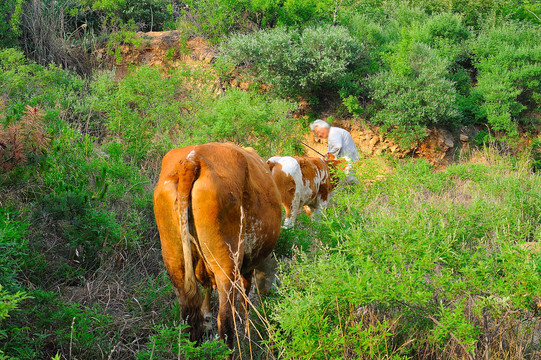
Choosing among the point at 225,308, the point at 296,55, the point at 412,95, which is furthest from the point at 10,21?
the point at 225,308

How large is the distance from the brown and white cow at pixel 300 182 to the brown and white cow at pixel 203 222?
10.3ft

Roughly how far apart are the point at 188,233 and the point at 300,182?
4.56 m

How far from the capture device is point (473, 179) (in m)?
10.7

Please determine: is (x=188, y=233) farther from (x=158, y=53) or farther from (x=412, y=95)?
(x=158, y=53)

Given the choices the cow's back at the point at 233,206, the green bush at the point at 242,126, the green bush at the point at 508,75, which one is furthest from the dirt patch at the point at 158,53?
the cow's back at the point at 233,206

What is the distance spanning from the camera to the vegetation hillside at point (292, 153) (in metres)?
2.96

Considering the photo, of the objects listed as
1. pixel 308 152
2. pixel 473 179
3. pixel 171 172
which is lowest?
pixel 308 152

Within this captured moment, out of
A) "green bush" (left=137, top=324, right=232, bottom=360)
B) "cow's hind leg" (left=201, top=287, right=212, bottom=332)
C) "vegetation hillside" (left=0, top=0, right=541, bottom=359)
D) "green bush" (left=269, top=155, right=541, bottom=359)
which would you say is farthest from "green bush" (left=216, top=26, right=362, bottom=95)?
"green bush" (left=137, top=324, right=232, bottom=360)

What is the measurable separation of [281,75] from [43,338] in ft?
45.2

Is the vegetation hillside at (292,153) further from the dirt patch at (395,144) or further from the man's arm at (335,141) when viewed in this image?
the man's arm at (335,141)

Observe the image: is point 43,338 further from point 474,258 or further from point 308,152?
point 308,152

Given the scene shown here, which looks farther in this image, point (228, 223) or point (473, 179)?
point (473, 179)

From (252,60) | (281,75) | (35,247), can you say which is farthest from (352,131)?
(35,247)

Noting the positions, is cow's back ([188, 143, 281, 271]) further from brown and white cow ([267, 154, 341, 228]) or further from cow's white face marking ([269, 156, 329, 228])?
cow's white face marking ([269, 156, 329, 228])
